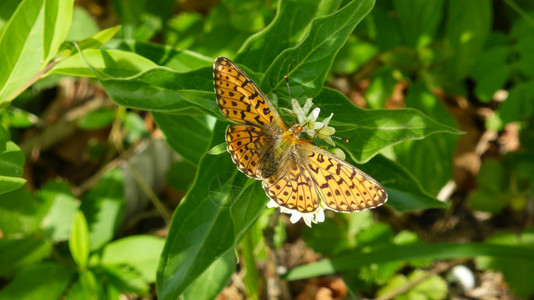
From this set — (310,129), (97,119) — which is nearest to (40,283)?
(97,119)

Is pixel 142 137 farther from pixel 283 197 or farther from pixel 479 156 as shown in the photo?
pixel 479 156

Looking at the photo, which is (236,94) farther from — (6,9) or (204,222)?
(6,9)

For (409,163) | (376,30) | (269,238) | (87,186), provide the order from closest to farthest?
(269,238)
(409,163)
(376,30)
(87,186)

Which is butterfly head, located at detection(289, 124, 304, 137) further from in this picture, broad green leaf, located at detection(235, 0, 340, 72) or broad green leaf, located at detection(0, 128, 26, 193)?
broad green leaf, located at detection(0, 128, 26, 193)

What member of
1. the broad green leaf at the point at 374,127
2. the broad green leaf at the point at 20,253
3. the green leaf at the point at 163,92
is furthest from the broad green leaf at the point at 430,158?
the broad green leaf at the point at 20,253

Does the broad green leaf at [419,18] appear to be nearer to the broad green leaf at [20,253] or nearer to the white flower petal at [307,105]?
the white flower petal at [307,105]

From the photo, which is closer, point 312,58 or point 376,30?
point 312,58

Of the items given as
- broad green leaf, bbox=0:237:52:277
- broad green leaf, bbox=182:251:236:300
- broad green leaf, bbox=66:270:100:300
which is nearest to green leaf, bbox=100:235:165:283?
broad green leaf, bbox=66:270:100:300

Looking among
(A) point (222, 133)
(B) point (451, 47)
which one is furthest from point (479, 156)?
(A) point (222, 133)
